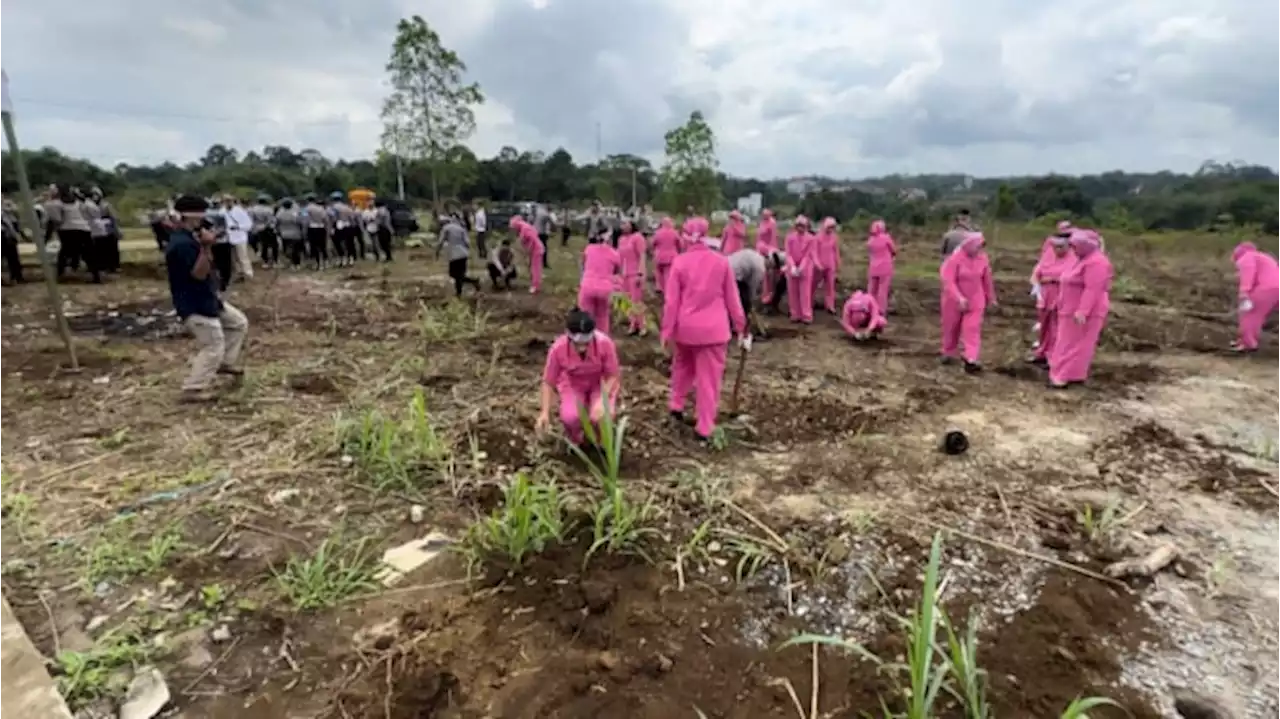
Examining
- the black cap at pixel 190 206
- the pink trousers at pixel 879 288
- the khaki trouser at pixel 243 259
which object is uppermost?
the black cap at pixel 190 206

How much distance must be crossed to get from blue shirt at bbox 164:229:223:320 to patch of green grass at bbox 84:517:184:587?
2197mm

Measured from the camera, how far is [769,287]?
10734 millimetres

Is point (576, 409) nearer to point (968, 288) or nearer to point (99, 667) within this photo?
point (99, 667)

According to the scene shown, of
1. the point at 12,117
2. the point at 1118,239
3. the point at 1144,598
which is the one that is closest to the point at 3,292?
the point at 12,117

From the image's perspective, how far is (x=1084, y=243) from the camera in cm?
666

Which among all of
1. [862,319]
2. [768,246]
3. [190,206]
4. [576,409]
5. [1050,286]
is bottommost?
[862,319]

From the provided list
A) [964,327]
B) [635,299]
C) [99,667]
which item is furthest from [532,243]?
[99,667]

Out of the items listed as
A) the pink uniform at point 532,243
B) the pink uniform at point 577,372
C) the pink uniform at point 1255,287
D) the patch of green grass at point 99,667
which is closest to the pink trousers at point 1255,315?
the pink uniform at point 1255,287

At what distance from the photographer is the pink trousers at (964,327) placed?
7.26 metres

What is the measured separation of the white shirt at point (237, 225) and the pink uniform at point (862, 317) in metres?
9.09

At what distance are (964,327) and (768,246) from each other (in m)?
4.06

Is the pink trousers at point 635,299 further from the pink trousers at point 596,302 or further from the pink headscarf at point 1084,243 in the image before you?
the pink headscarf at point 1084,243

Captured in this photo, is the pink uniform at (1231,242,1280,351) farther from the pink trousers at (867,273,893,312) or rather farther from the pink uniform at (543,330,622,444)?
the pink uniform at (543,330,622,444)

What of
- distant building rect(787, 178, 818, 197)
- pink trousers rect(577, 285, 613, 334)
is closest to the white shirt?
pink trousers rect(577, 285, 613, 334)
